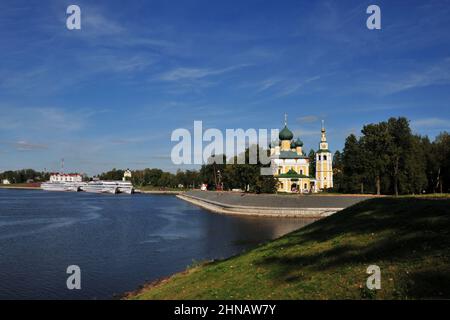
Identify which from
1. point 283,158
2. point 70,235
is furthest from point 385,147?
point 70,235

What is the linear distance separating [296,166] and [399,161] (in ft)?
105

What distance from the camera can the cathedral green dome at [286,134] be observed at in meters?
112

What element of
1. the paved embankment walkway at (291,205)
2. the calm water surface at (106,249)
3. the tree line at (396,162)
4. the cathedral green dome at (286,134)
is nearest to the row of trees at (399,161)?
the tree line at (396,162)

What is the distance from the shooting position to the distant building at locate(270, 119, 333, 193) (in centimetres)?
10338

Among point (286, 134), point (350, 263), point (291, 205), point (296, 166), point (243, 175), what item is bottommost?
point (291, 205)

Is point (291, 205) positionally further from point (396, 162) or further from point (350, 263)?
point (350, 263)

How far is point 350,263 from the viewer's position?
15164mm

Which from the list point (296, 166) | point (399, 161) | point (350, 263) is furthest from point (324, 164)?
point (350, 263)

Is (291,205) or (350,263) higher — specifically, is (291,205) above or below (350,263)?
A: below

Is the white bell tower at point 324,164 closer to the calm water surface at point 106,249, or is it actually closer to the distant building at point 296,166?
the distant building at point 296,166

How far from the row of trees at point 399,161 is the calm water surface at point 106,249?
952 inches

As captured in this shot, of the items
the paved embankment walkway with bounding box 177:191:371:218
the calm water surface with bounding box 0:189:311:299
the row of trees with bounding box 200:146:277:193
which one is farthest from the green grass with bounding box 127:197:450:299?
the row of trees with bounding box 200:146:277:193

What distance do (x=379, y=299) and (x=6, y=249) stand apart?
116 feet

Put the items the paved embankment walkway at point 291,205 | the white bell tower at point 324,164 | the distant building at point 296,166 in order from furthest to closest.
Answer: the white bell tower at point 324,164
the distant building at point 296,166
the paved embankment walkway at point 291,205
